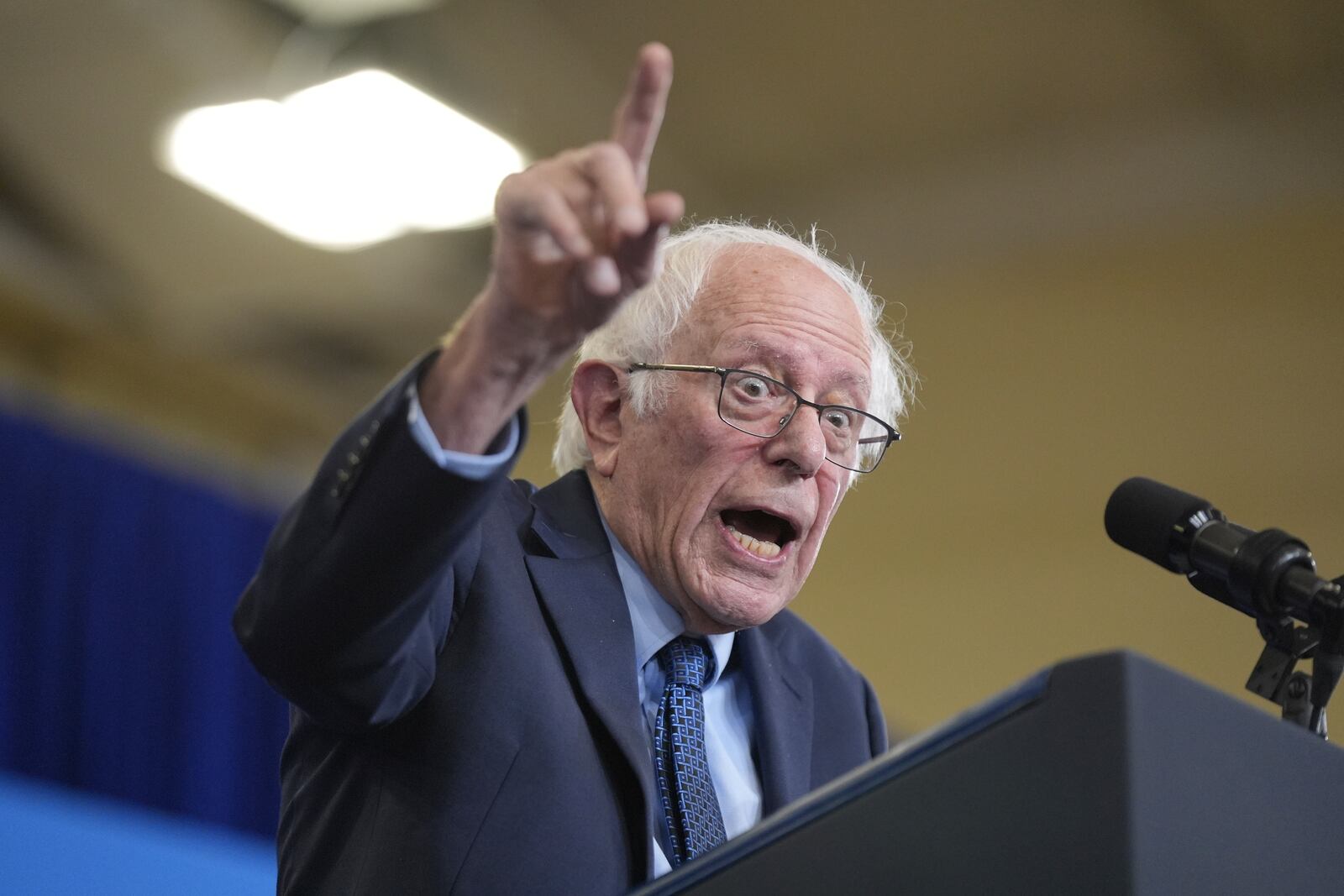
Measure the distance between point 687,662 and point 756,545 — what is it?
173 millimetres

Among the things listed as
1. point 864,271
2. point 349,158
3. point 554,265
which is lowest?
point 554,265

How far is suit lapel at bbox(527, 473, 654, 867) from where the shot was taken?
132 centimetres

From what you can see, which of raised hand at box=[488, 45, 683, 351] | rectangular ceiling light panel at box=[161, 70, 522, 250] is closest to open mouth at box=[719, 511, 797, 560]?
raised hand at box=[488, 45, 683, 351]

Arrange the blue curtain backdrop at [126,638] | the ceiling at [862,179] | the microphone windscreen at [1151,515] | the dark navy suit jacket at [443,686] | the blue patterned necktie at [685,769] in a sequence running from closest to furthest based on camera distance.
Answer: the dark navy suit jacket at [443,686]
the microphone windscreen at [1151,515]
the blue patterned necktie at [685,769]
the blue curtain backdrop at [126,638]
the ceiling at [862,179]

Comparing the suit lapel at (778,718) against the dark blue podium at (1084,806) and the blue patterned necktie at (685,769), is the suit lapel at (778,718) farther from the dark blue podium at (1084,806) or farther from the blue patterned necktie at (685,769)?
the dark blue podium at (1084,806)

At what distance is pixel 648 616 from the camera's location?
1.62 meters

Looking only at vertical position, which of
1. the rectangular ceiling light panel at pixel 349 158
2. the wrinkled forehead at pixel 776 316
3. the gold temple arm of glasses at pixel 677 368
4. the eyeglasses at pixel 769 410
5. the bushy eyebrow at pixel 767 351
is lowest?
the eyeglasses at pixel 769 410

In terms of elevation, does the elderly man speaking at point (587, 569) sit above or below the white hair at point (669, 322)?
below

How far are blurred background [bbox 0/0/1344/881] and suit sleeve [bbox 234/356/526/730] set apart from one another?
102 inches

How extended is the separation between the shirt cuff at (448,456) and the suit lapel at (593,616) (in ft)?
1.21

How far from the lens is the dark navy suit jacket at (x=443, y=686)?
3.48 feet

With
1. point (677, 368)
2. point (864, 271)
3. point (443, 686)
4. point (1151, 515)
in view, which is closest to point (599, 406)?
point (677, 368)

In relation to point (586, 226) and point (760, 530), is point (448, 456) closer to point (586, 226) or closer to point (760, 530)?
point (586, 226)

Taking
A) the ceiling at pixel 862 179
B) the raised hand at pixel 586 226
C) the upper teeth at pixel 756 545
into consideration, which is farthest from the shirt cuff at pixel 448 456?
the ceiling at pixel 862 179
